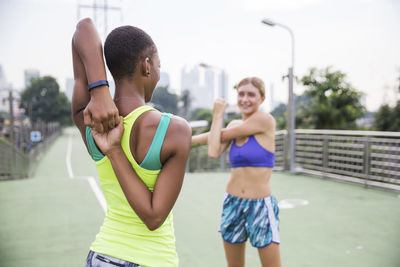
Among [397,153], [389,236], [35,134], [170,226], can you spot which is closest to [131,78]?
[170,226]

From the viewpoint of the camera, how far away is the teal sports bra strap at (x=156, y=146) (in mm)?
1024

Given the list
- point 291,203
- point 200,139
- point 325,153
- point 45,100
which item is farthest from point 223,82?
point 45,100

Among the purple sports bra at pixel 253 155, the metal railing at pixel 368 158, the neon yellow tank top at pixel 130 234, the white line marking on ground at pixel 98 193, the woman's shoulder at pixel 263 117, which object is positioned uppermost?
the woman's shoulder at pixel 263 117

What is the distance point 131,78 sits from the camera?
1.13 metres

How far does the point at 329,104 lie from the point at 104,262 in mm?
30968

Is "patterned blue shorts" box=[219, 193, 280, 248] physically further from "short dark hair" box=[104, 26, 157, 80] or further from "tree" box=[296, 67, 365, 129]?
"tree" box=[296, 67, 365, 129]

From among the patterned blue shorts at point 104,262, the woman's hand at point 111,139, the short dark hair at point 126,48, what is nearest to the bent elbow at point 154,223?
the patterned blue shorts at point 104,262

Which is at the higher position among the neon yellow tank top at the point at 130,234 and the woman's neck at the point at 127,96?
the woman's neck at the point at 127,96

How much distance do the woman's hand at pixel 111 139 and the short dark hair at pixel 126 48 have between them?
189mm

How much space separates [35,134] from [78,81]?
3903 centimetres

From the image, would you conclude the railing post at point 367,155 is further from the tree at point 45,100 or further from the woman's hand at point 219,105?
the tree at point 45,100

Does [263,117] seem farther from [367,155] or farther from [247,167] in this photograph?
[367,155]

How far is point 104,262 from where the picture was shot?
1.11m

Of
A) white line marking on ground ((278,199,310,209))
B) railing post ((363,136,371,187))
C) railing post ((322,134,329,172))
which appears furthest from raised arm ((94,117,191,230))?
railing post ((322,134,329,172))
